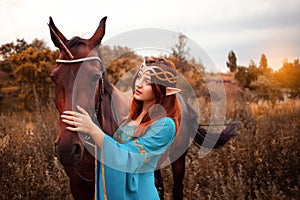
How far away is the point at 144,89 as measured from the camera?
2023 mm

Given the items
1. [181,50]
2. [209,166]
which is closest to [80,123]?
[181,50]

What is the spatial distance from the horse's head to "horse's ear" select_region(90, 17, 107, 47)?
0.02 metres

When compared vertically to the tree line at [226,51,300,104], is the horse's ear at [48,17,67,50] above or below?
below

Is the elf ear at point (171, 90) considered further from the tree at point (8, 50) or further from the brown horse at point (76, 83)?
the tree at point (8, 50)

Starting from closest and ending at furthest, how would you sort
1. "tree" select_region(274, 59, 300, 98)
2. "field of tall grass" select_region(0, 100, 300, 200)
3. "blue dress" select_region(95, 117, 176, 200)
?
"blue dress" select_region(95, 117, 176, 200)
"field of tall grass" select_region(0, 100, 300, 200)
"tree" select_region(274, 59, 300, 98)

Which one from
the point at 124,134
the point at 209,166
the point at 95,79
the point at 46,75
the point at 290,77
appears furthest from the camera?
the point at 290,77

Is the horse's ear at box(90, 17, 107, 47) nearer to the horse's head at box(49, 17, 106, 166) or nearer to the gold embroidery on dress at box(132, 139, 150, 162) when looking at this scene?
the horse's head at box(49, 17, 106, 166)

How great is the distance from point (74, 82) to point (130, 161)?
520 mm

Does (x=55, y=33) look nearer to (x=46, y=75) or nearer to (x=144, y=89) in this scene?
(x=144, y=89)

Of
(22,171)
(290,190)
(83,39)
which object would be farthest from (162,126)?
(290,190)

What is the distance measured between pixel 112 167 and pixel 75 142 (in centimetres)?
25

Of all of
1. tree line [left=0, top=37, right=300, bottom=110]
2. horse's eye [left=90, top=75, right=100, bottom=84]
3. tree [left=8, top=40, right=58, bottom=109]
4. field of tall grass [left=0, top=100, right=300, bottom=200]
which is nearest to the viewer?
horse's eye [left=90, top=75, right=100, bottom=84]

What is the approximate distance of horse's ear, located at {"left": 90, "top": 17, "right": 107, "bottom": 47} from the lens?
6.92 feet

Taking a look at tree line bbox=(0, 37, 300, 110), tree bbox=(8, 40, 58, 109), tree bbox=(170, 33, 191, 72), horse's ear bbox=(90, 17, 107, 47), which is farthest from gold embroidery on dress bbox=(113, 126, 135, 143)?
tree bbox=(8, 40, 58, 109)
